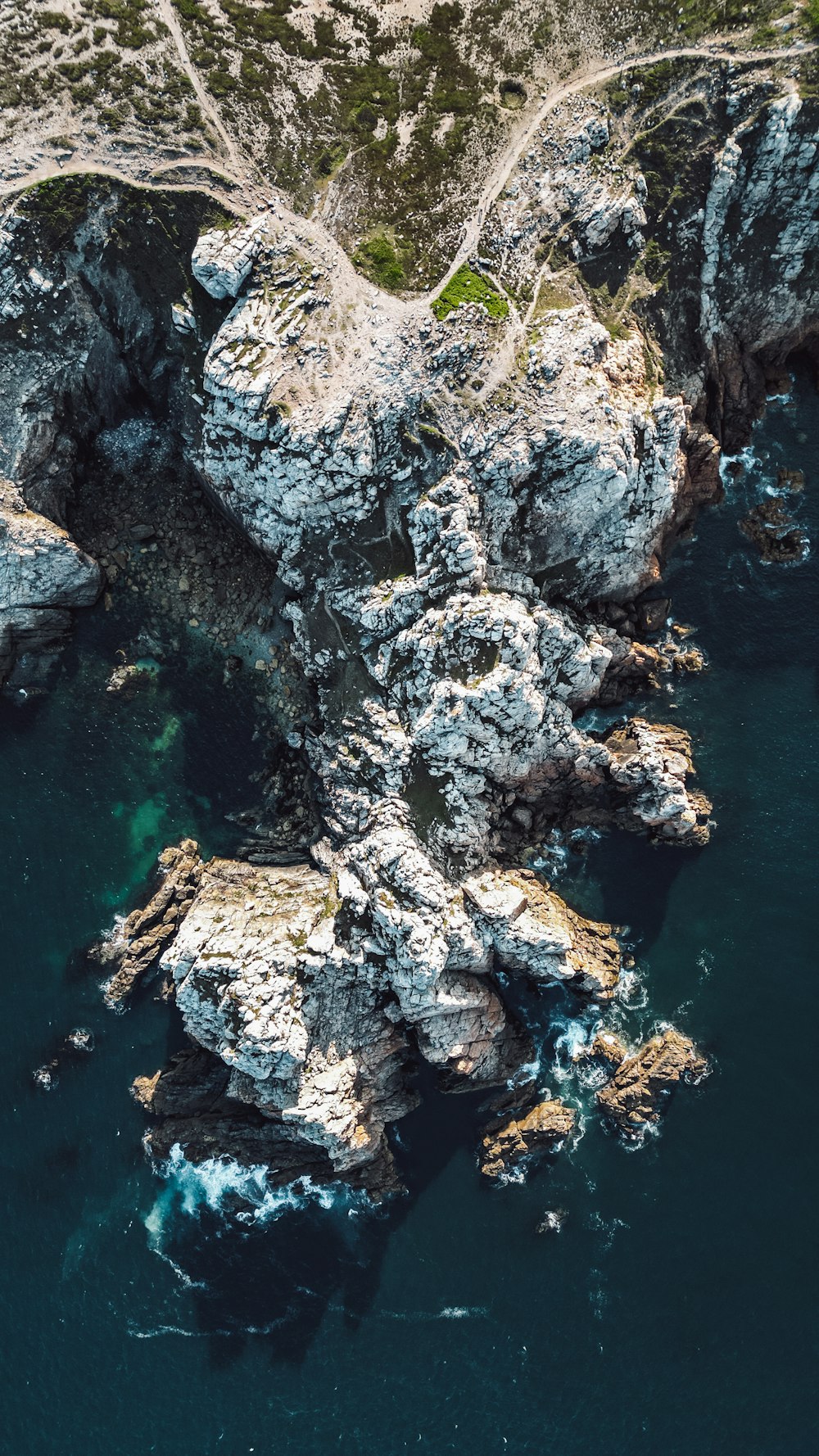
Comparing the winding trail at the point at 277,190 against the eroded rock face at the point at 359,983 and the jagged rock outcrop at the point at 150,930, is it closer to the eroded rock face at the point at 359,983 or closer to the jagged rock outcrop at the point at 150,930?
the eroded rock face at the point at 359,983

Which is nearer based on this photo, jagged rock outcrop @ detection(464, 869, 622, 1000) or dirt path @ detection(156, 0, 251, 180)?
dirt path @ detection(156, 0, 251, 180)

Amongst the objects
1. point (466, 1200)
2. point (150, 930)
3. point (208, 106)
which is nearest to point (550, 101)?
point (208, 106)

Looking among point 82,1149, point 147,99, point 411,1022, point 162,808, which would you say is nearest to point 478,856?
point 411,1022

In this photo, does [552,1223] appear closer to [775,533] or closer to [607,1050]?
[607,1050]

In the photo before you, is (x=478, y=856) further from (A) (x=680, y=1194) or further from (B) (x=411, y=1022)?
(A) (x=680, y=1194)

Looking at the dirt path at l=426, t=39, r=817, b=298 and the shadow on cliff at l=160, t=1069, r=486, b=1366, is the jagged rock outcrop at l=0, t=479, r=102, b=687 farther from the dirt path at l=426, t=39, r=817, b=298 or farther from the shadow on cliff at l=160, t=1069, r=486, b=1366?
the shadow on cliff at l=160, t=1069, r=486, b=1366

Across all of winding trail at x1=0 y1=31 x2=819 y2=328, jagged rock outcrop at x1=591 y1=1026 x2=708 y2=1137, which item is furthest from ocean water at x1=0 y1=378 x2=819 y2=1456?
winding trail at x1=0 y1=31 x2=819 y2=328

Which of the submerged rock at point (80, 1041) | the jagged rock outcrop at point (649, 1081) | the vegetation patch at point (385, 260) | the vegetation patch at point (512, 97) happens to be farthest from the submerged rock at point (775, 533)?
the submerged rock at point (80, 1041)
